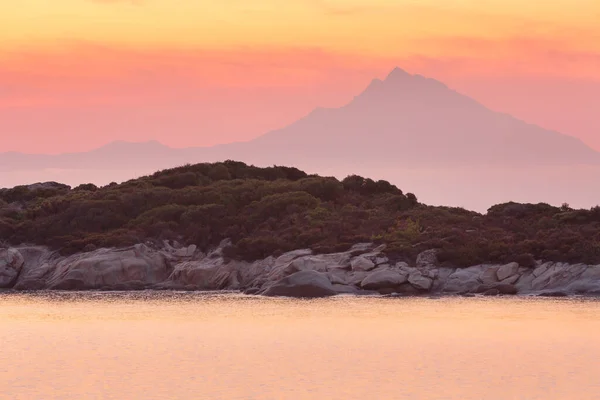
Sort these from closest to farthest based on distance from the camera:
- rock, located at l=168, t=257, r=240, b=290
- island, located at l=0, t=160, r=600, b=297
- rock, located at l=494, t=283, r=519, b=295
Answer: rock, located at l=494, t=283, r=519, b=295 → island, located at l=0, t=160, r=600, b=297 → rock, located at l=168, t=257, r=240, b=290

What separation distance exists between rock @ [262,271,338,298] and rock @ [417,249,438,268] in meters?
7.49

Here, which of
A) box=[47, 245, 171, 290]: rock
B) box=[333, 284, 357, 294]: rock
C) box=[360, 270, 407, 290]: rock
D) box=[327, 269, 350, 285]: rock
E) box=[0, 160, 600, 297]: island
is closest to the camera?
box=[333, 284, 357, 294]: rock

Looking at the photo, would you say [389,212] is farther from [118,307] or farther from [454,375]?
[454,375]

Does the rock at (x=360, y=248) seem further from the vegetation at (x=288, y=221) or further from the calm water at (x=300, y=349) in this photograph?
the calm water at (x=300, y=349)

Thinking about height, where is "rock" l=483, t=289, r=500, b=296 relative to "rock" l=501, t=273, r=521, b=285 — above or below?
below

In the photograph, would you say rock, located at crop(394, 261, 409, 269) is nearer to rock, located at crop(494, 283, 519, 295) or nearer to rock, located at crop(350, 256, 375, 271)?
rock, located at crop(350, 256, 375, 271)

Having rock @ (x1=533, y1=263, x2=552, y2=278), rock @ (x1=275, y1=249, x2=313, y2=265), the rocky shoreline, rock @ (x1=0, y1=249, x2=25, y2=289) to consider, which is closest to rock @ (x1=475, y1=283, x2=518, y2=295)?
the rocky shoreline

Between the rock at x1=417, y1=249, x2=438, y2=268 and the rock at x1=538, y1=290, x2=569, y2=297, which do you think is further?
the rock at x1=417, y1=249, x2=438, y2=268

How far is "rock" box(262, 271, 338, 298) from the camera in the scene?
78625 millimetres

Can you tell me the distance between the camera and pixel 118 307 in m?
73.4

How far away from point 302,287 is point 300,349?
2579cm

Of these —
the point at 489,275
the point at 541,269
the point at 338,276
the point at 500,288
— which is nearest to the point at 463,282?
the point at 489,275

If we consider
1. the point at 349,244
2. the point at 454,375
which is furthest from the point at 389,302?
the point at 454,375

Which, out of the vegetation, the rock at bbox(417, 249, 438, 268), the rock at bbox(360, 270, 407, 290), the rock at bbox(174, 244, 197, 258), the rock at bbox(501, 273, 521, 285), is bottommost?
the rock at bbox(360, 270, 407, 290)
